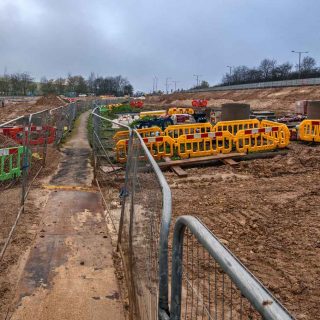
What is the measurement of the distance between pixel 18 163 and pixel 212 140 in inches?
288

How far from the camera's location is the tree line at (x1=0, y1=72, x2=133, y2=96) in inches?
4975

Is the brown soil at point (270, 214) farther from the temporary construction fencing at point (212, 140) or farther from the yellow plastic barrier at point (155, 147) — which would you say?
the yellow plastic barrier at point (155, 147)

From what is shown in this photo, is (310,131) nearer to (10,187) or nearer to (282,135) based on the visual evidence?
(282,135)

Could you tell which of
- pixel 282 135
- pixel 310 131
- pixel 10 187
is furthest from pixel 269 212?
pixel 310 131

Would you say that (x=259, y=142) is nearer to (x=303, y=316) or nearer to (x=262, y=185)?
(x=262, y=185)

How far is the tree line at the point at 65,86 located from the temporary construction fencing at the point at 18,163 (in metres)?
107

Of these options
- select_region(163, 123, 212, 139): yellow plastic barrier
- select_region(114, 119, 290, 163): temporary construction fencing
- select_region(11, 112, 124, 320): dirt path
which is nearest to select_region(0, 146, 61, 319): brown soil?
select_region(11, 112, 124, 320): dirt path

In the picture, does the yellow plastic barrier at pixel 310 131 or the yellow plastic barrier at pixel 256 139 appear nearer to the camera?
the yellow plastic barrier at pixel 256 139

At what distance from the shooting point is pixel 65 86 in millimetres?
131375

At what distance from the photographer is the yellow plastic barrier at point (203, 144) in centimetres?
1371

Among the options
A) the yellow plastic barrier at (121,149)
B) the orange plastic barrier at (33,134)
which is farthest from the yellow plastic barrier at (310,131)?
the orange plastic barrier at (33,134)

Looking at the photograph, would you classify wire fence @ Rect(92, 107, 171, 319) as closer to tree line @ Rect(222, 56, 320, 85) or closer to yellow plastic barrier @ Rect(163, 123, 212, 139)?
yellow plastic barrier @ Rect(163, 123, 212, 139)

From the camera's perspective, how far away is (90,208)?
317 inches

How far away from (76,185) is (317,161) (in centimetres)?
730
